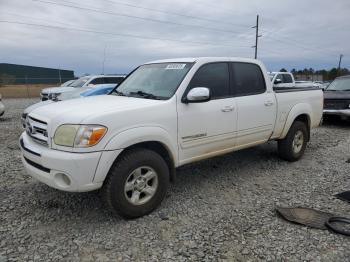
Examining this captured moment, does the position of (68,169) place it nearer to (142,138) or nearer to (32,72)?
(142,138)

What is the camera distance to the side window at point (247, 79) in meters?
4.83

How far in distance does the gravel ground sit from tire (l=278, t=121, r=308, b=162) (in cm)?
40

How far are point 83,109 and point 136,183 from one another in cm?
100

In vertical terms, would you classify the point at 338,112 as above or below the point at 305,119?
below

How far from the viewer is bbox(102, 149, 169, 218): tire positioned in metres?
3.39

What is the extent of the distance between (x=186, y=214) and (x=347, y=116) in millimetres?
8119

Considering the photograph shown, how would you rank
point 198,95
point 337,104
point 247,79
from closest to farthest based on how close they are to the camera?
point 198,95
point 247,79
point 337,104

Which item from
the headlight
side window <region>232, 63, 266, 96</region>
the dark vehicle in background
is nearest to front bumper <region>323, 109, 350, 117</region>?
the dark vehicle in background

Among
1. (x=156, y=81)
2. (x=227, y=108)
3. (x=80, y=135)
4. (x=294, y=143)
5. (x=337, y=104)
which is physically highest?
(x=156, y=81)

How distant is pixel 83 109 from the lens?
3.52 m

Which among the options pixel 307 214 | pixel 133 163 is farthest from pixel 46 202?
pixel 307 214

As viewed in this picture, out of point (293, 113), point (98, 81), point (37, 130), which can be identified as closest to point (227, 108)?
point (293, 113)

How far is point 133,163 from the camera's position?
3.48 meters

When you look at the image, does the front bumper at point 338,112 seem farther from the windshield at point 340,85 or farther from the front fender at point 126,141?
the front fender at point 126,141
